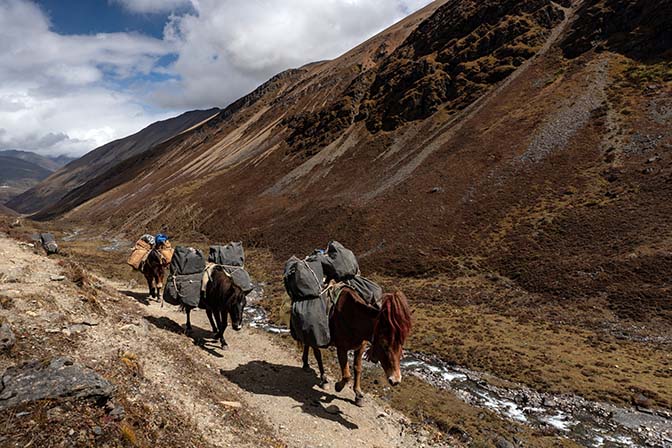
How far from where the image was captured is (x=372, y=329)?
891cm

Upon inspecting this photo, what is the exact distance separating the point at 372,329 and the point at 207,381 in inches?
161

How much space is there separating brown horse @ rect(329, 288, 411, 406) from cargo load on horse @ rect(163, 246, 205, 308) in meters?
5.45

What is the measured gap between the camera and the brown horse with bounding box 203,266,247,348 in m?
12.2

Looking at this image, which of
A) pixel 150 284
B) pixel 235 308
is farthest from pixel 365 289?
pixel 150 284

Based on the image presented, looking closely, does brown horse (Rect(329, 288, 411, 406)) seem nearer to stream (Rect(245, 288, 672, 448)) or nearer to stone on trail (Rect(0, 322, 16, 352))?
stream (Rect(245, 288, 672, 448))

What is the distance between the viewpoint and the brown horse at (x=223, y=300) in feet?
40.0

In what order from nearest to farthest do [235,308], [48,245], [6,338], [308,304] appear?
1. [6,338]
2. [308,304]
3. [235,308]
4. [48,245]

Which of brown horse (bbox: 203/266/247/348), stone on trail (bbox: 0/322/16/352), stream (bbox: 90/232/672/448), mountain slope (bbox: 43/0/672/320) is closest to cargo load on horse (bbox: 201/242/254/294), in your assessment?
brown horse (bbox: 203/266/247/348)

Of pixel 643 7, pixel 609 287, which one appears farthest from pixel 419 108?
pixel 609 287

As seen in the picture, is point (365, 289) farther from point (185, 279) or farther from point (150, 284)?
point (150, 284)

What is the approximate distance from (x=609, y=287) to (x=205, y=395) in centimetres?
2377

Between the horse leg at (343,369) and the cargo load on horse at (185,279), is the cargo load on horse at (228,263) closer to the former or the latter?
the cargo load on horse at (185,279)

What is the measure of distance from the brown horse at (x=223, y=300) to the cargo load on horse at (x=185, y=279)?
0.44m

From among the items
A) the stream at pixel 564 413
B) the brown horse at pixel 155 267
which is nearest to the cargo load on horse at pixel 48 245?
the brown horse at pixel 155 267
